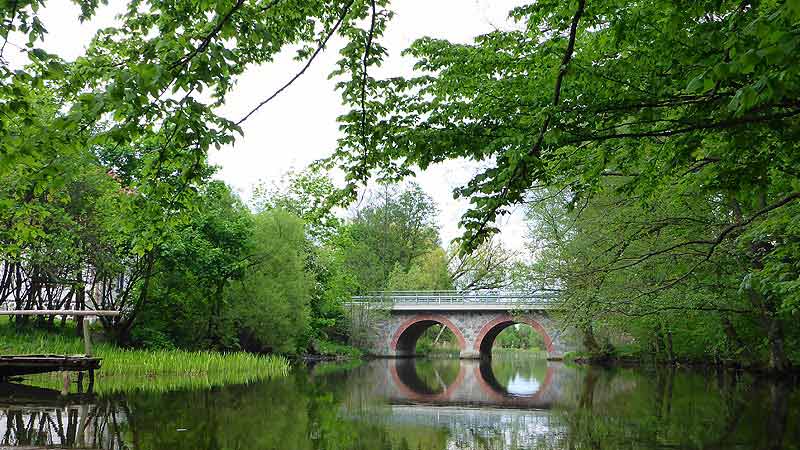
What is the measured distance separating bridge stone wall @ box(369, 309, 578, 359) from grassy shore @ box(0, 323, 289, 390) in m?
15.8

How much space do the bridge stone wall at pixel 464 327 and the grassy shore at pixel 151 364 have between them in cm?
1585

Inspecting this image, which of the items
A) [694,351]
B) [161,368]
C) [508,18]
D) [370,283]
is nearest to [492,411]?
[508,18]

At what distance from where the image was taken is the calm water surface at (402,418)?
8.00m

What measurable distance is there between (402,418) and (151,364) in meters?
7.62

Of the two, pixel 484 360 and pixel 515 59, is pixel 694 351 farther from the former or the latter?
pixel 515 59

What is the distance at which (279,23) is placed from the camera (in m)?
5.54

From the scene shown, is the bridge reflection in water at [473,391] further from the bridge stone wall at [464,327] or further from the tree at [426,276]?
the tree at [426,276]

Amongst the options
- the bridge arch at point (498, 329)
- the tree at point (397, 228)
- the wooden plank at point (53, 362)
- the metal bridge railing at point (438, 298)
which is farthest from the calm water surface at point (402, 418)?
the tree at point (397, 228)

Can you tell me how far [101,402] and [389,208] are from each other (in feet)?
103

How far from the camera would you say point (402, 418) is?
10.7 m

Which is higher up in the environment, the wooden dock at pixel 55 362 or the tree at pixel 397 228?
the tree at pixel 397 228

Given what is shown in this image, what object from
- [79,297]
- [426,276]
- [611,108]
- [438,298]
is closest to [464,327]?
[438,298]

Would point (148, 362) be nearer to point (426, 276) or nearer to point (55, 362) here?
point (55, 362)

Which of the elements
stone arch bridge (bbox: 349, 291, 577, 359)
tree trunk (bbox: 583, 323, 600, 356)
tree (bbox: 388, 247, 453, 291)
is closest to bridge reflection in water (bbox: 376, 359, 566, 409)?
tree trunk (bbox: 583, 323, 600, 356)
